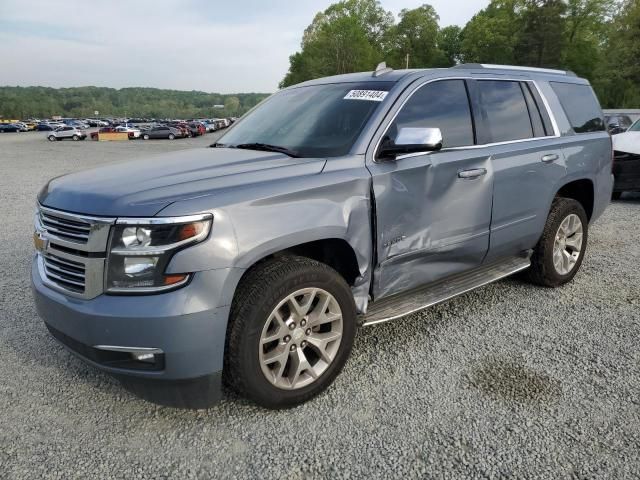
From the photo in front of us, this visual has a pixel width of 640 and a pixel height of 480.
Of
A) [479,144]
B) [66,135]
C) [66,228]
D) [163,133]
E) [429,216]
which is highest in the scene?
[163,133]

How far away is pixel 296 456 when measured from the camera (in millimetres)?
2408

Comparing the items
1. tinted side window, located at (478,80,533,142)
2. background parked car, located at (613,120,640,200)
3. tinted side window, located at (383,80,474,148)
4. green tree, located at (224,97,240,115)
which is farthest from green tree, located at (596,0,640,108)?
green tree, located at (224,97,240,115)

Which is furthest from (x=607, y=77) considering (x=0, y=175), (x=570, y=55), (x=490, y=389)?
(x=490, y=389)

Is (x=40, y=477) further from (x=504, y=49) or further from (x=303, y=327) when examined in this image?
(x=504, y=49)

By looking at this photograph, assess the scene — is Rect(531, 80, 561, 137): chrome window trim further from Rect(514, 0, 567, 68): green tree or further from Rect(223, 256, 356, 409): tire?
Rect(514, 0, 567, 68): green tree

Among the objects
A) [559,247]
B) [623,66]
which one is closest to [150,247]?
[559,247]

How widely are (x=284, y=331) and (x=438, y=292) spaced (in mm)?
1319

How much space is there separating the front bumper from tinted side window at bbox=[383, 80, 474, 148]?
1.53m

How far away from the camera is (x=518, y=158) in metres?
3.86

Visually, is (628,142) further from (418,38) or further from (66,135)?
(418,38)

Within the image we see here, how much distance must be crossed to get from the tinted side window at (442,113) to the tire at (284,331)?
3.50 ft

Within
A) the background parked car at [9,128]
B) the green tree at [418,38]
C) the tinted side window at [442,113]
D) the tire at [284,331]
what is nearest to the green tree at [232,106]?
the background parked car at [9,128]

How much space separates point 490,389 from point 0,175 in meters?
14.9

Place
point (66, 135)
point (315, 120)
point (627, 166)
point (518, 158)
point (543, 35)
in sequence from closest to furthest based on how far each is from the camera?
point (315, 120) → point (518, 158) → point (627, 166) → point (66, 135) → point (543, 35)
